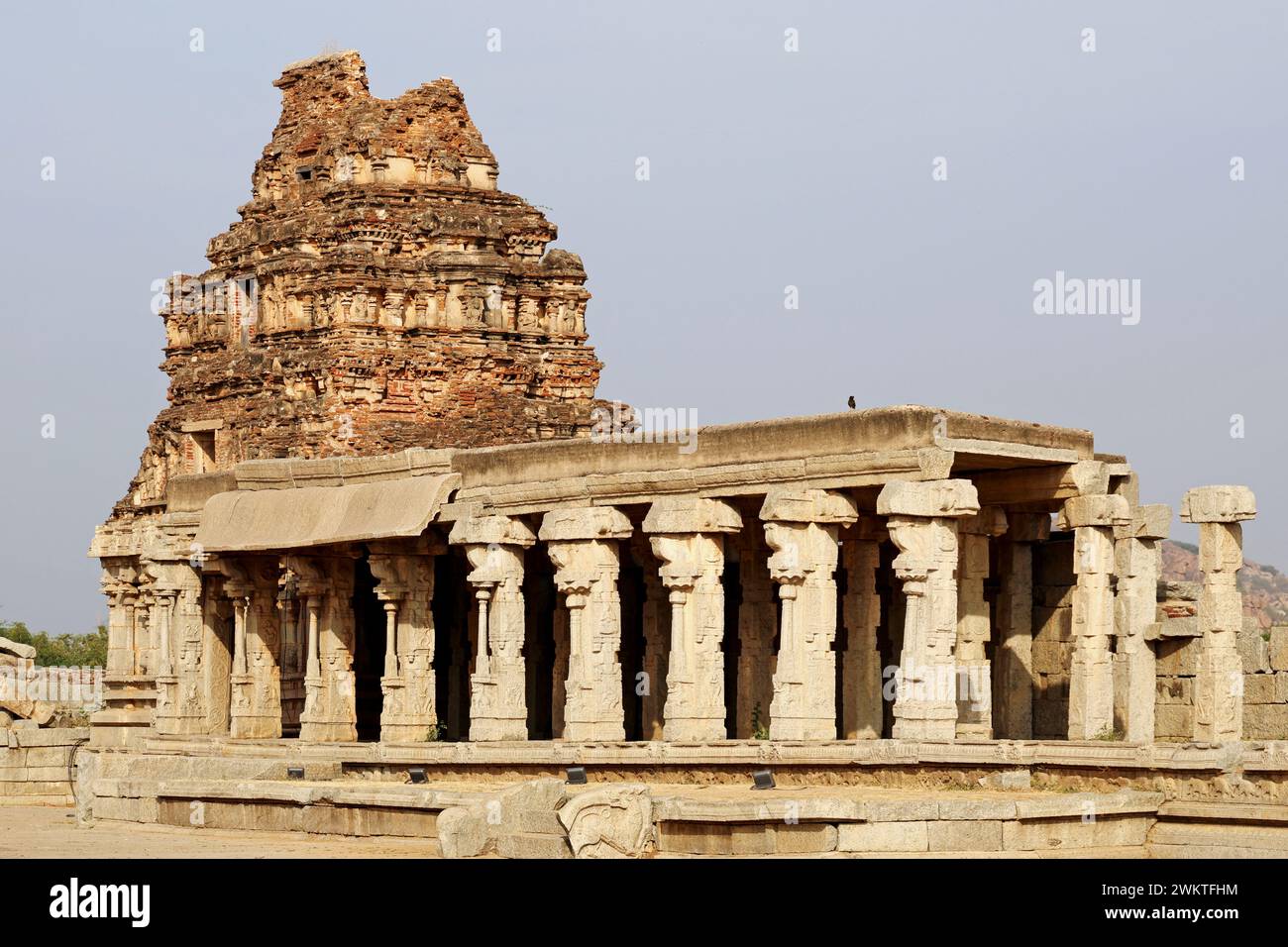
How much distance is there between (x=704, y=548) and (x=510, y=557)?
3986 mm

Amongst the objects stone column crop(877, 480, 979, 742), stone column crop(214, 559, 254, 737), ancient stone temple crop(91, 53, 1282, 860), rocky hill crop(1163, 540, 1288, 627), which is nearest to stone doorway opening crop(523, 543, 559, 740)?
ancient stone temple crop(91, 53, 1282, 860)

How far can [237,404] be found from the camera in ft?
167

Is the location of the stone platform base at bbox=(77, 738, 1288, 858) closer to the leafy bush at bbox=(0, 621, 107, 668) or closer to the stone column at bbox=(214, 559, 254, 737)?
the stone column at bbox=(214, 559, 254, 737)

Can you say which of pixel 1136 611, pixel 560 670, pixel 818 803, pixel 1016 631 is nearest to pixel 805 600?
pixel 1136 611

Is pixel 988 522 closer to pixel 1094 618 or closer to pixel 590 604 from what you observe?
pixel 1094 618

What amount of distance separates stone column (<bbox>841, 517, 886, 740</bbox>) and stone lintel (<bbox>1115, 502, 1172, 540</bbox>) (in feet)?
11.7

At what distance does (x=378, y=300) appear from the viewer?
163 ft

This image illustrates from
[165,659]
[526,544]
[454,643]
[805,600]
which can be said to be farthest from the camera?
[165,659]

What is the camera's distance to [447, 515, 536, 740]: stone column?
128ft

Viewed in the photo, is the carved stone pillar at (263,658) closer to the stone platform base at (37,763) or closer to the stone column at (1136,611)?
the stone platform base at (37,763)

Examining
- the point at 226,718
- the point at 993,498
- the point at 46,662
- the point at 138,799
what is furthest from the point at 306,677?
the point at 46,662

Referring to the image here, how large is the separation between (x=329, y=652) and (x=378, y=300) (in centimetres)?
929

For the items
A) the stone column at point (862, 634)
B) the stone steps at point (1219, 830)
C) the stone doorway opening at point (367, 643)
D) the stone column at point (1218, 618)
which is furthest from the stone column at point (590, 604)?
the stone steps at point (1219, 830)

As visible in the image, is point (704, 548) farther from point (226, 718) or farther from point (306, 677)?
point (226, 718)
